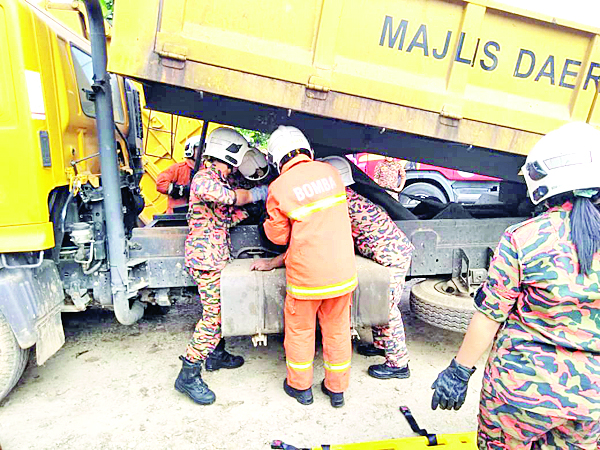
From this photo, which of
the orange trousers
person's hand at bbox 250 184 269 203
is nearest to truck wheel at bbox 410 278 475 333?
the orange trousers

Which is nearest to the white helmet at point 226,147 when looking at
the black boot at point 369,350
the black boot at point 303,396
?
the black boot at point 303,396

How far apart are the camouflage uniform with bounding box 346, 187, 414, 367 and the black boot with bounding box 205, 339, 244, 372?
1.11 m

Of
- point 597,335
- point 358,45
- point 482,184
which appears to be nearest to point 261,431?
point 597,335

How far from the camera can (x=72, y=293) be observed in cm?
296

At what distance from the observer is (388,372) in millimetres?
3152

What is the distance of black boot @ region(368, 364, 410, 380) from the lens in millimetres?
3141

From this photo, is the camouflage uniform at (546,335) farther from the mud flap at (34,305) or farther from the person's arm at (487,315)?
the mud flap at (34,305)

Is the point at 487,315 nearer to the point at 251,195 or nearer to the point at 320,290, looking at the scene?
the point at 320,290

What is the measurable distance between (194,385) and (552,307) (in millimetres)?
2210

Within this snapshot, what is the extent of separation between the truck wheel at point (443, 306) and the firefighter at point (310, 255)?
2.45 ft

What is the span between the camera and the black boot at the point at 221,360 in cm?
327

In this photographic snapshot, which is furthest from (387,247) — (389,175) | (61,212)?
(389,175)

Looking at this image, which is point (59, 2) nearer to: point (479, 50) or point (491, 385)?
point (479, 50)

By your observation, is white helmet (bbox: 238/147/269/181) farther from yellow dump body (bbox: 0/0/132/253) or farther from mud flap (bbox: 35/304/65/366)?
mud flap (bbox: 35/304/65/366)
